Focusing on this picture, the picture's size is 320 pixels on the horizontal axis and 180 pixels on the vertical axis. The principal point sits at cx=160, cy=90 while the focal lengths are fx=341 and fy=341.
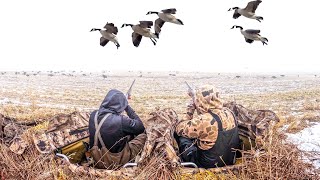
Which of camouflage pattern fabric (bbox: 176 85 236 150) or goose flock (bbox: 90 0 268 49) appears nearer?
goose flock (bbox: 90 0 268 49)

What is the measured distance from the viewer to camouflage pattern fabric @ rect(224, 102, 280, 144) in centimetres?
511

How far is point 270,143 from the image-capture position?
4867 millimetres

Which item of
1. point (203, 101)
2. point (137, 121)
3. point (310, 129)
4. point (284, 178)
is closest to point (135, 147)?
point (137, 121)

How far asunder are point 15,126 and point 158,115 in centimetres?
263

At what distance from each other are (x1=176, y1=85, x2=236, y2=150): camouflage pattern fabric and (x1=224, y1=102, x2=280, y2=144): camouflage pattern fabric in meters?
0.51

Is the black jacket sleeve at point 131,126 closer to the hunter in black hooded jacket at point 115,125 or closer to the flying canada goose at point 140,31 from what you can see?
the hunter in black hooded jacket at point 115,125

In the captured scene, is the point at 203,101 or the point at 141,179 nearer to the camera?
the point at 141,179

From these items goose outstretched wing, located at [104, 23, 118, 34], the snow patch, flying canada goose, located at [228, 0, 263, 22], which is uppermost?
flying canada goose, located at [228, 0, 263, 22]

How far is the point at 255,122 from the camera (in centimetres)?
571

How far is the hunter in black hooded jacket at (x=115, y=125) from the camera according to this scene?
4.89m

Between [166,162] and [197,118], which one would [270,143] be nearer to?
[197,118]

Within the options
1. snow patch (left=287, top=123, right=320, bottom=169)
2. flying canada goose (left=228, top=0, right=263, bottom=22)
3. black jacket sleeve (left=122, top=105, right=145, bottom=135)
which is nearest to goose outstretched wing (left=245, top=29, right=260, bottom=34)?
flying canada goose (left=228, top=0, right=263, bottom=22)

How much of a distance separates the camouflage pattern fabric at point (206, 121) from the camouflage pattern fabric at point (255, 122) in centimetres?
51

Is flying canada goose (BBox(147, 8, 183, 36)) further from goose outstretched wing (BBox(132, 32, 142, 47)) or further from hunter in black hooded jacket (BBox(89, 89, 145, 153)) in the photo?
hunter in black hooded jacket (BBox(89, 89, 145, 153))
